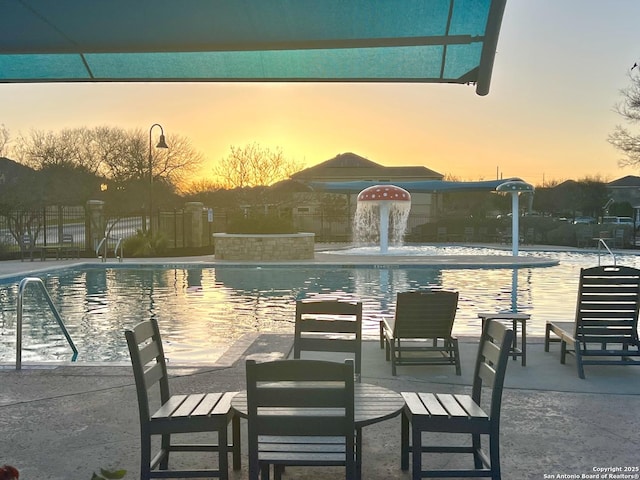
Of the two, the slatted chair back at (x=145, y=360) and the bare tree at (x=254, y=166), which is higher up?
the bare tree at (x=254, y=166)

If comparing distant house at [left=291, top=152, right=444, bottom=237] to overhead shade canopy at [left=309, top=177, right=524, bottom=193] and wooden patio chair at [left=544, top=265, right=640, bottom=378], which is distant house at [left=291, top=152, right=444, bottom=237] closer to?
overhead shade canopy at [left=309, top=177, right=524, bottom=193]

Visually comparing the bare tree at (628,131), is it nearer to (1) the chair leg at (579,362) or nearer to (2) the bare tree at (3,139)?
(1) the chair leg at (579,362)

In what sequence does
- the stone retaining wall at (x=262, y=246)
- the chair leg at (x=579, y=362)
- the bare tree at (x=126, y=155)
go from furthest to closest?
the bare tree at (x=126, y=155)
the stone retaining wall at (x=262, y=246)
the chair leg at (x=579, y=362)

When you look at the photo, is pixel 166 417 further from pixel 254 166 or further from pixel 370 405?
pixel 254 166

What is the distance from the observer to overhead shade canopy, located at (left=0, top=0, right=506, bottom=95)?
2.27 m

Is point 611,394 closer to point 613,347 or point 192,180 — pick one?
point 613,347

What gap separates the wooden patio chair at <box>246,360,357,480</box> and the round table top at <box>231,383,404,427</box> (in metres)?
0.29

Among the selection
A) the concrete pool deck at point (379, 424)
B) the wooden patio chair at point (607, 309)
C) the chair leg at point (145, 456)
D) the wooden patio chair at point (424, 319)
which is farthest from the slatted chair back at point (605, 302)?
the chair leg at point (145, 456)

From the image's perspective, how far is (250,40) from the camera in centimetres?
257

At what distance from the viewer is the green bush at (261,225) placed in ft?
70.3

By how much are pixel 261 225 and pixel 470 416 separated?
18.4 m

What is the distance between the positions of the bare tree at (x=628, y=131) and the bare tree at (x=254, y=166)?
1704 cm

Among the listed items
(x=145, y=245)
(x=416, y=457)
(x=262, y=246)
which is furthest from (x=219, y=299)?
(x=145, y=245)

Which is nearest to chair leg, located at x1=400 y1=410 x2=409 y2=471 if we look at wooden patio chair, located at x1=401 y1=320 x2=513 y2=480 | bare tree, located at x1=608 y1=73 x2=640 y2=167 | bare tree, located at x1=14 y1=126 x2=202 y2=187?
wooden patio chair, located at x1=401 y1=320 x2=513 y2=480
